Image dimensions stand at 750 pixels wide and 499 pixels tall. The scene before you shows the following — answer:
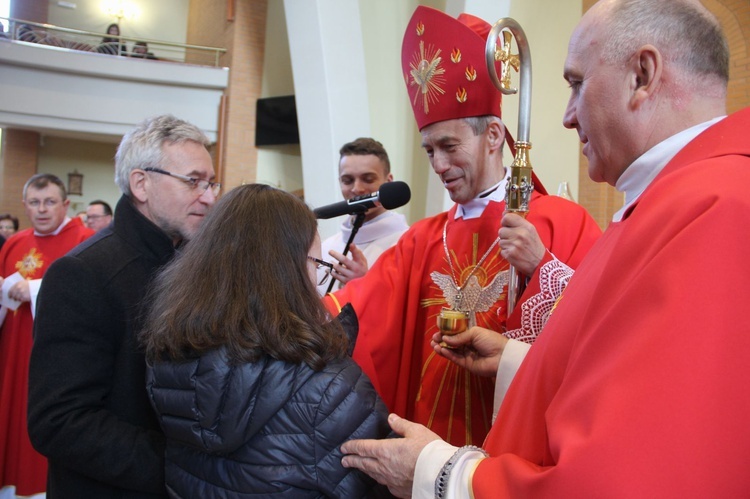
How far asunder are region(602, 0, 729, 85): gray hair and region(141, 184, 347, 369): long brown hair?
0.75 m

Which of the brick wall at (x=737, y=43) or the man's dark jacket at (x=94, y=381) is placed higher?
the brick wall at (x=737, y=43)

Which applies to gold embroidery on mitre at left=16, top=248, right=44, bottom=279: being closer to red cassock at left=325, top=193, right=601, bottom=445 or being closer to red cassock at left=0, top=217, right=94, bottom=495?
red cassock at left=0, top=217, right=94, bottom=495

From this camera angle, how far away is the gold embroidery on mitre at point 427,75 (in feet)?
7.75

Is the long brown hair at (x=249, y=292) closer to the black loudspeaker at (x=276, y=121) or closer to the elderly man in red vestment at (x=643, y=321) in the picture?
the elderly man in red vestment at (x=643, y=321)

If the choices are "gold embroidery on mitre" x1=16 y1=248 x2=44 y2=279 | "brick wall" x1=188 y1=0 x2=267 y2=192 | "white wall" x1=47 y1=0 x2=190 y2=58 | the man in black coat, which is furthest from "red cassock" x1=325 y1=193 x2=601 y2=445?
"white wall" x1=47 y1=0 x2=190 y2=58

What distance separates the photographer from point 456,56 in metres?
2.36

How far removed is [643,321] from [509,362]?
895 mm

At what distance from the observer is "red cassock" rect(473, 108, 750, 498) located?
750 millimetres

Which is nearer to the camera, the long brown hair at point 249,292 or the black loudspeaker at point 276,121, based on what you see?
the long brown hair at point 249,292

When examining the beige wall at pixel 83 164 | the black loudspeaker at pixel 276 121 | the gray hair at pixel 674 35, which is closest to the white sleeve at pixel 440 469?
the gray hair at pixel 674 35

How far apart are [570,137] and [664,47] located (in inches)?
197

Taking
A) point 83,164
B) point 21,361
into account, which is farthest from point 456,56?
point 83,164

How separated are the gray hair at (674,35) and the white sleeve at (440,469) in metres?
0.74

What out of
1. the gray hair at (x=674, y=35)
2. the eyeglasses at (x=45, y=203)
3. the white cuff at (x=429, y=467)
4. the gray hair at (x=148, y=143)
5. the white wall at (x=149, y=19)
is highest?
the white wall at (x=149, y=19)
